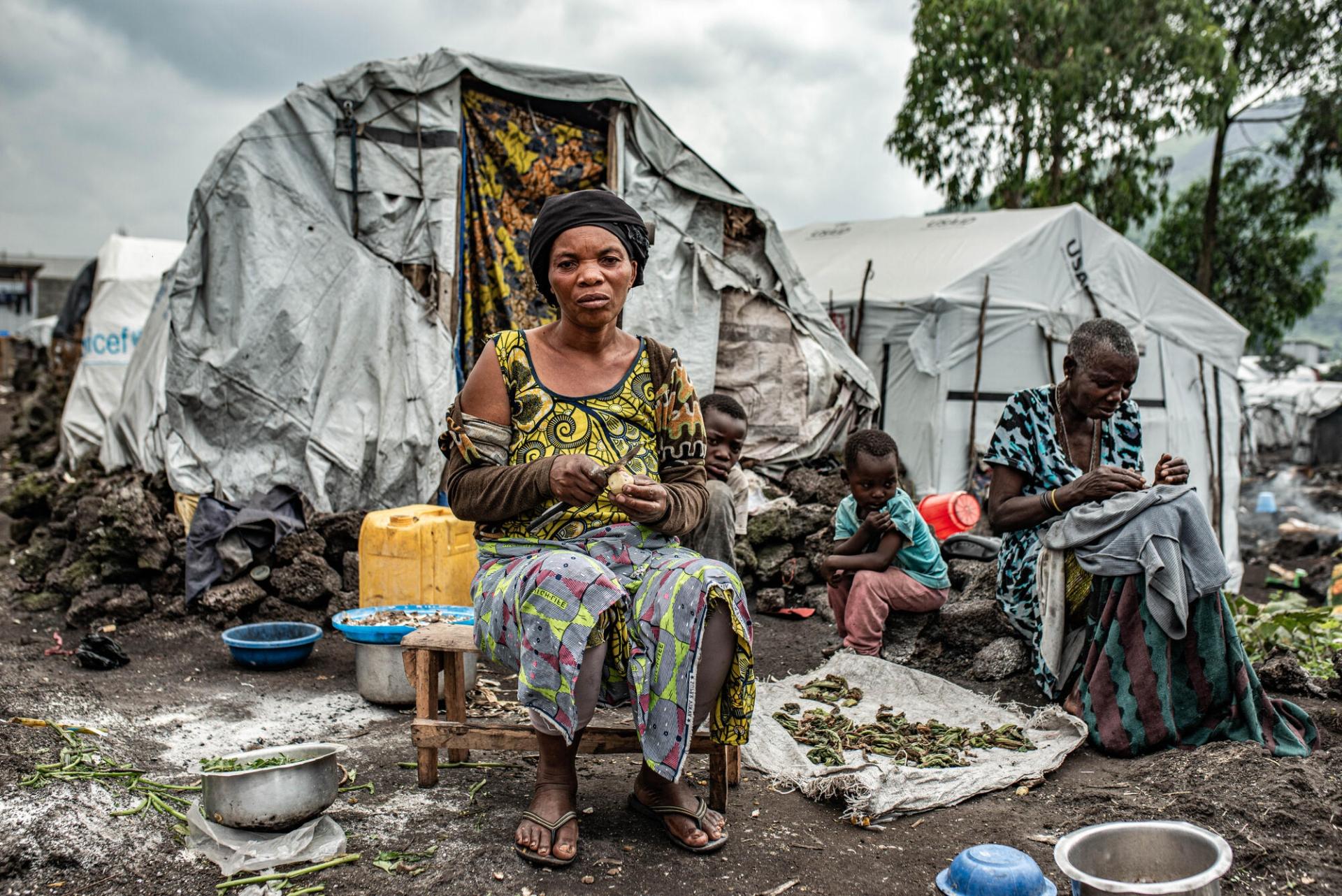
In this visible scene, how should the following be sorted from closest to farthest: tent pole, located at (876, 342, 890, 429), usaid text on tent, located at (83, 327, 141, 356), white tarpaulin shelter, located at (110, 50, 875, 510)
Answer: white tarpaulin shelter, located at (110, 50, 875, 510) < tent pole, located at (876, 342, 890, 429) < usaid text on tent, located at (83, 327, 141, 356)

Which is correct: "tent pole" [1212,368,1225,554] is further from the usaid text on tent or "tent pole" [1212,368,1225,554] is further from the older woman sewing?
the usaid text on tent

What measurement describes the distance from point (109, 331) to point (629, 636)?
10.6 metres

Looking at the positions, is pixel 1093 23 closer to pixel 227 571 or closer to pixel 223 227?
pixel 223 227

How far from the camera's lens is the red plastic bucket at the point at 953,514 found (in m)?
6.54

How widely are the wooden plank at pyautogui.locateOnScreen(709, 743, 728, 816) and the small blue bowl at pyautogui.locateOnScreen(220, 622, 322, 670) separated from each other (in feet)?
8.31

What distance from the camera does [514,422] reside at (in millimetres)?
2691

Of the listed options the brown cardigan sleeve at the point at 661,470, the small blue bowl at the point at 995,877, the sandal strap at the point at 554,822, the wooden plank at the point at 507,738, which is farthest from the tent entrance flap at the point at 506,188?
the small blue bowl at the point at 995,877

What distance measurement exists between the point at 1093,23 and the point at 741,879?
12102mm

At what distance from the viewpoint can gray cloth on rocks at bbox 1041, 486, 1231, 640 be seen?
3363 millimetres

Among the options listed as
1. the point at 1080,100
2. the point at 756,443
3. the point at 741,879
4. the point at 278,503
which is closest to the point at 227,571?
the point at 278,503

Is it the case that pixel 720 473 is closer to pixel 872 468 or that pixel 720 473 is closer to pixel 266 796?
pixel 872 468

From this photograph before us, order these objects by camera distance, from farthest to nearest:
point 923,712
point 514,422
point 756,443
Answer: point 756,443 < point 923,712 < point 514,422

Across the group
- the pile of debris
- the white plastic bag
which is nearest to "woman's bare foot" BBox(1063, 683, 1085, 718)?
the white plastic bag

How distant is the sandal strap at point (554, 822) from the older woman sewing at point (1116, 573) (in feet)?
6.46
